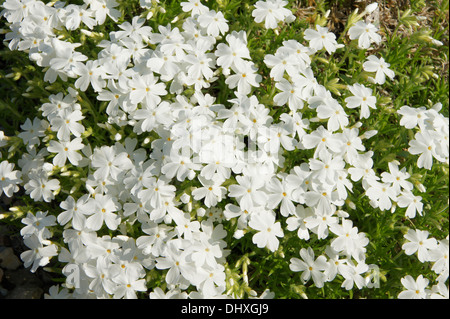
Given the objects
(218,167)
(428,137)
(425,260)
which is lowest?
(425,260)

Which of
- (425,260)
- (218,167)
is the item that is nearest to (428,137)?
(425,260)

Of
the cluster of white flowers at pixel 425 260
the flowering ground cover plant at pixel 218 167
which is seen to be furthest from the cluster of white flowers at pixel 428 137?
the cluster of white flowers at pixel 425 260

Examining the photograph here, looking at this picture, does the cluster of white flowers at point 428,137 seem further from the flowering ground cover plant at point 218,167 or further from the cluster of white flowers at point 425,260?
the cluster of white flowers at point 425,260

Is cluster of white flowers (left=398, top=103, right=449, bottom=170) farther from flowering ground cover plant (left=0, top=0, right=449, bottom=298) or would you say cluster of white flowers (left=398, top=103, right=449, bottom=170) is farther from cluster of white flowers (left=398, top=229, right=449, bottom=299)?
cluster of white flowers (left=398, top=229, right=449, bottom=299)

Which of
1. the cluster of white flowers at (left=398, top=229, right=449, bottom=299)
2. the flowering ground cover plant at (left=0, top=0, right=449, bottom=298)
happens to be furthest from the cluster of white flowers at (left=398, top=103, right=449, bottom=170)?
the cluster of white flowers at (left=398, top=229, right=449, bottom=299)

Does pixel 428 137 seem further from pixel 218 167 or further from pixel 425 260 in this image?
pixel 218 167

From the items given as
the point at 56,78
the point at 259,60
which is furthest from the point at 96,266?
the point at 259,60
